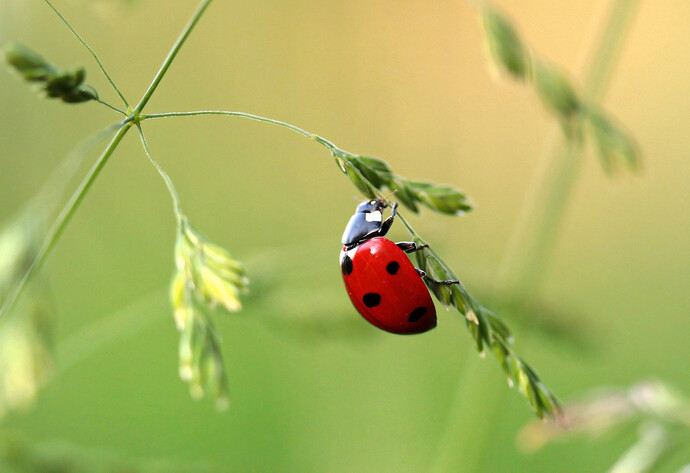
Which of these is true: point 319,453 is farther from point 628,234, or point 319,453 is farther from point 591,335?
point 628,234

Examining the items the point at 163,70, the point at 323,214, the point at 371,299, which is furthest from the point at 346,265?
the point at 323,214

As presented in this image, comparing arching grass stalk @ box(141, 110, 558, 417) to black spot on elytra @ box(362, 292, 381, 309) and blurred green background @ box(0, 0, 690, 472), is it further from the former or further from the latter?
blurred green background @ box(0, 0, 690, 472)

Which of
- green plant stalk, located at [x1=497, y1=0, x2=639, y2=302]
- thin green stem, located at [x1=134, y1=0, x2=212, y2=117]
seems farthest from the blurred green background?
thin green stem, located at [x1=134, y1=0, x2=212, y2=117]

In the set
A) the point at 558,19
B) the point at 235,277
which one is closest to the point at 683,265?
→ the point at 558,19

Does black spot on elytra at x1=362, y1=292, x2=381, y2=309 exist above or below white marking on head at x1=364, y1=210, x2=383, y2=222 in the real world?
below

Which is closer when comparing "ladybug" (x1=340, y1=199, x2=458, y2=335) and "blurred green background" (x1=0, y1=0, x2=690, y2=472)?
"ladybug" (x1=340, y1=199, x2=458, y2=335)

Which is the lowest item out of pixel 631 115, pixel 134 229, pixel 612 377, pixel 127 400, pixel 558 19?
pixel 127 400
